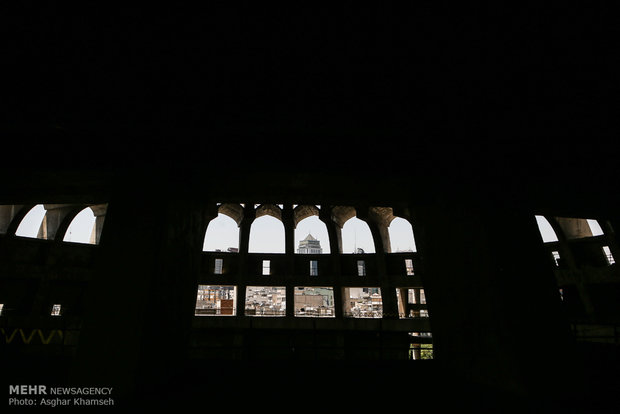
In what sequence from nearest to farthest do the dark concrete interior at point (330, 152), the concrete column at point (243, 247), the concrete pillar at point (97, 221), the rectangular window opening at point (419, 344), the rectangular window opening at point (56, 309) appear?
1. the dark concrete interior at point (330, 152)
2. the rectangular window opening at point (419, 344)
3. the rectangular window opening at point (56, 309)
4. the concrete column at point (243, 247)
5. the concrete pillar at point (97, 221)

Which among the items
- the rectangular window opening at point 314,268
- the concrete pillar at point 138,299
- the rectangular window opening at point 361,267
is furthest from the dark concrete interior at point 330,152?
the rectangular window opening at point 314,268

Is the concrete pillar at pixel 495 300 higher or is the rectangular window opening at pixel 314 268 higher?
the rectangular window opening at pixel 314 268

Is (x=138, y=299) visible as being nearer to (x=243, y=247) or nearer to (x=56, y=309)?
(x=243, y=247)

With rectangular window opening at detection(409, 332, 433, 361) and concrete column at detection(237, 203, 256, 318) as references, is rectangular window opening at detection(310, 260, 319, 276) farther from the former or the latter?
rectangular window opening at detection(409, 332, 433, 361)

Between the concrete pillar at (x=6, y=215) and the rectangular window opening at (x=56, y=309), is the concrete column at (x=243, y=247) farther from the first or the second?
the concrete pillar at (x=6, y=215)

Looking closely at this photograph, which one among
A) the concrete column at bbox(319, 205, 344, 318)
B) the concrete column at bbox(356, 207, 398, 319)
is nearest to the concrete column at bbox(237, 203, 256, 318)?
the concrete column at bbox(319, 205, 344, 318)

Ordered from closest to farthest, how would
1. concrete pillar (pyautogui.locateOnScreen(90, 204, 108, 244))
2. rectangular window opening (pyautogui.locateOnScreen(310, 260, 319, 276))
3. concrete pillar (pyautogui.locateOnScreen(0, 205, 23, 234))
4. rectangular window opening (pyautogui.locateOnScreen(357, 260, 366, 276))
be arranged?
1. concrete pillar (pyautogui.locateOnScreen(0, 205, 23, 234))
2. concrete pillar (pyautogui.locateOnScreen(90, 204, 108, 244))
3. rectangular window opening (pyautogui.locateOnScreen(357, 260, 366, 276))
4. rectangular window opening (pyautogui.locateOnScreen(310, 260, 319, 276))

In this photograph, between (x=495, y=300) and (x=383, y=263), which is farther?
(x=383, y=263)

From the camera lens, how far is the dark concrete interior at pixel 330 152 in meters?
2.27

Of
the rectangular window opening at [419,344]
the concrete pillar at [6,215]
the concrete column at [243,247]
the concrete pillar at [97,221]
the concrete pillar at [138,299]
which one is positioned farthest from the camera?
the concrete pillar at [97,221]

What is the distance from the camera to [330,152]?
13.3ft

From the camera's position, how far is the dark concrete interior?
227 centimetres

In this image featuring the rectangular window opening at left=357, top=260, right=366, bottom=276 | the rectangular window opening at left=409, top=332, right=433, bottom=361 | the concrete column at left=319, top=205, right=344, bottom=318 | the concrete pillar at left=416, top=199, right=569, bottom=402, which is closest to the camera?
the concrete pillar at left=416, top=199, right=569, bottom=402

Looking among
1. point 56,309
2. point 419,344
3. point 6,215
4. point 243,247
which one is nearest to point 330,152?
point 243,247
